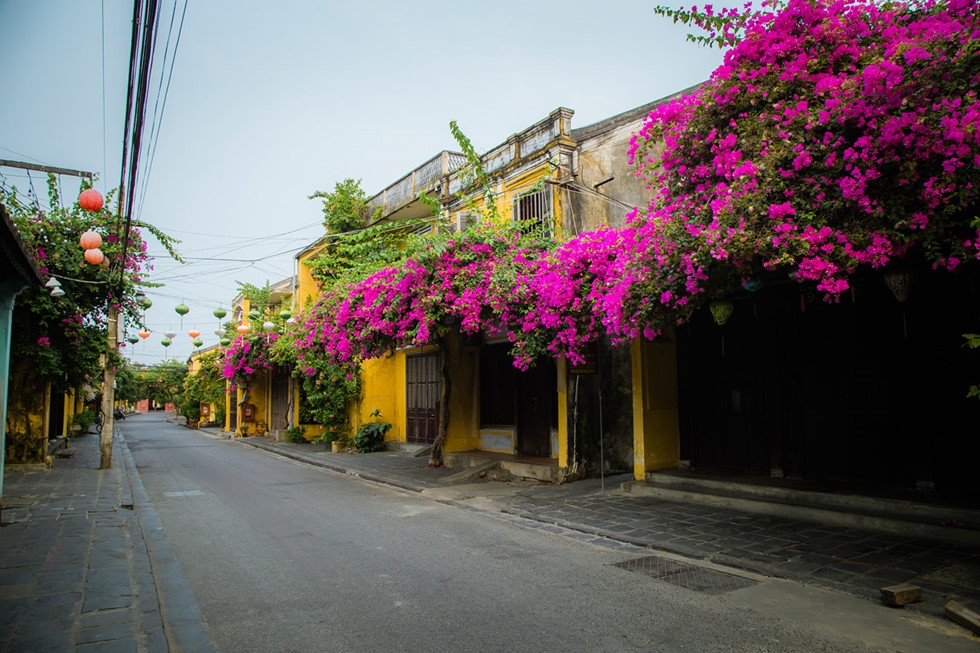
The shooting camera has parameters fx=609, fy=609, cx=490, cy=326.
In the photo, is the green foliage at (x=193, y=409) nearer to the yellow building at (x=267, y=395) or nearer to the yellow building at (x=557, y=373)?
the yellow building at (x=267, y=395)

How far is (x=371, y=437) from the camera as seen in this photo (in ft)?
64.2

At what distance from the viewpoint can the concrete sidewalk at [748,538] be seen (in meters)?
5.55

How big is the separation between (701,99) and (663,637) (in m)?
5.72

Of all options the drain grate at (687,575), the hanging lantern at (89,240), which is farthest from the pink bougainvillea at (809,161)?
the hanging lantern at (89,240)

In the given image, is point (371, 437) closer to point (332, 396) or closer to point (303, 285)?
point (332, 396)

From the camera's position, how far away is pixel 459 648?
4.23m

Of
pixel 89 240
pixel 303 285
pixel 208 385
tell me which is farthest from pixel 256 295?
pixel 89 240

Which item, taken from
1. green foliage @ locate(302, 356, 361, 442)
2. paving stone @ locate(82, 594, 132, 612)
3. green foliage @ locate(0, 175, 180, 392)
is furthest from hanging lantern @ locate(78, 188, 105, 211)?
green foliage @ locate(302, 356, 361, 442)

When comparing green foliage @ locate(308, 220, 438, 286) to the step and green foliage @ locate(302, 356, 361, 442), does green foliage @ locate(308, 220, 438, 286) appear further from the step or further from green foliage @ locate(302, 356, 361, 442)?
the step

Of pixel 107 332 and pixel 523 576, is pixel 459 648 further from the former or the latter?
pixel 107 332

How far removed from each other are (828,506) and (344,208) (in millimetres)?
18721

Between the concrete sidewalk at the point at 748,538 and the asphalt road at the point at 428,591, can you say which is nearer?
the asphalt road at the point at 428,591

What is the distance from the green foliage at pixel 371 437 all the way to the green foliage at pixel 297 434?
620 cm

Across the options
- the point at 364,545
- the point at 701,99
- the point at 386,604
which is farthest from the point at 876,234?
the point at 364,545
